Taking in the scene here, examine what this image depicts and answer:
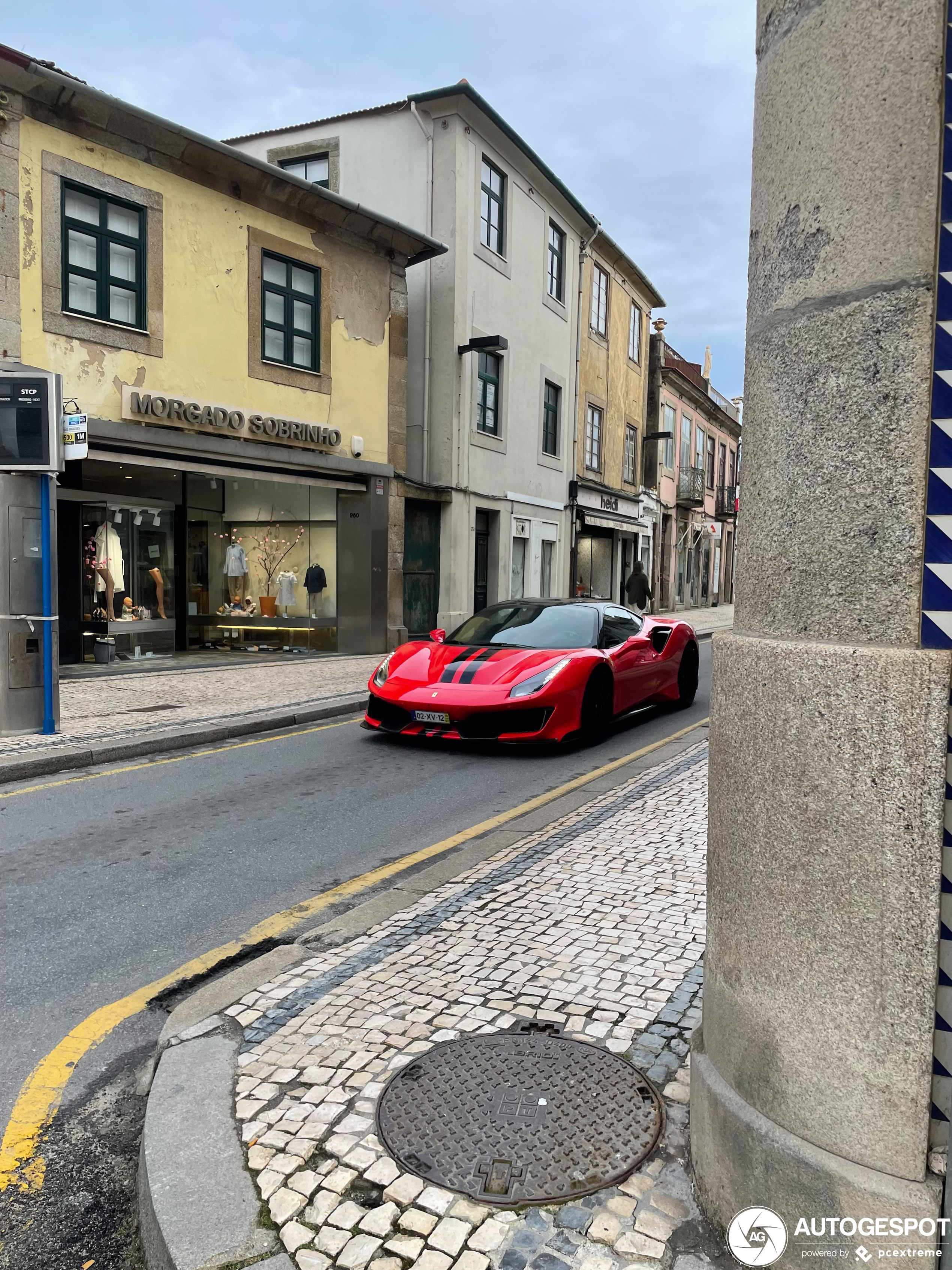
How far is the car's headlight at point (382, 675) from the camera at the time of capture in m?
8.50

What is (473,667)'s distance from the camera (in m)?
8.20

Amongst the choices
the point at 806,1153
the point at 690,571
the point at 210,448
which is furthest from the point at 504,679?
the point at 690,571

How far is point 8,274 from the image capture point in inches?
449

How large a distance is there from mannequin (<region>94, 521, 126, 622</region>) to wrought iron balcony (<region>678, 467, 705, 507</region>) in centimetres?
2663

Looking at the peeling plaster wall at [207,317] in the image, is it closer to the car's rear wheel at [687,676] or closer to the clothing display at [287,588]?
the clothing display at [287,588]

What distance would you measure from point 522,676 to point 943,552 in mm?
6284

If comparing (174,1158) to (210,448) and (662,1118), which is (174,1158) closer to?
(662,1118)

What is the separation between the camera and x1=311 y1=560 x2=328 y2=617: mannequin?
17.6 meters

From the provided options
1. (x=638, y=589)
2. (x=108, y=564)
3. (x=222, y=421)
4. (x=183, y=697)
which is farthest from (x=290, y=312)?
(x=638, y=589)

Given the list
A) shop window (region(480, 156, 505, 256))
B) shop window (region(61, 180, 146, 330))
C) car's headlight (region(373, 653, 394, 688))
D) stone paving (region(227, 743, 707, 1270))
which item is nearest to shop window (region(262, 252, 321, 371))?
shop window (region(61, 180, 146, 330))

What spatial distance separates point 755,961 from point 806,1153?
38 centimetres

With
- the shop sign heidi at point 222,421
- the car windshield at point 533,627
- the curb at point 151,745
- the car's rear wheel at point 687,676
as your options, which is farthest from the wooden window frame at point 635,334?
the curb at point 151,745

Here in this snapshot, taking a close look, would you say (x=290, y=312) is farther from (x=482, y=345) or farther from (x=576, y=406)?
(x=576, y=406)

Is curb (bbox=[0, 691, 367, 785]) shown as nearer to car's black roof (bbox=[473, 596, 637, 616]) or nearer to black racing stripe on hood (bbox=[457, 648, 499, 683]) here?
car's black roof (bbox=[473, 596, 637, 616])
